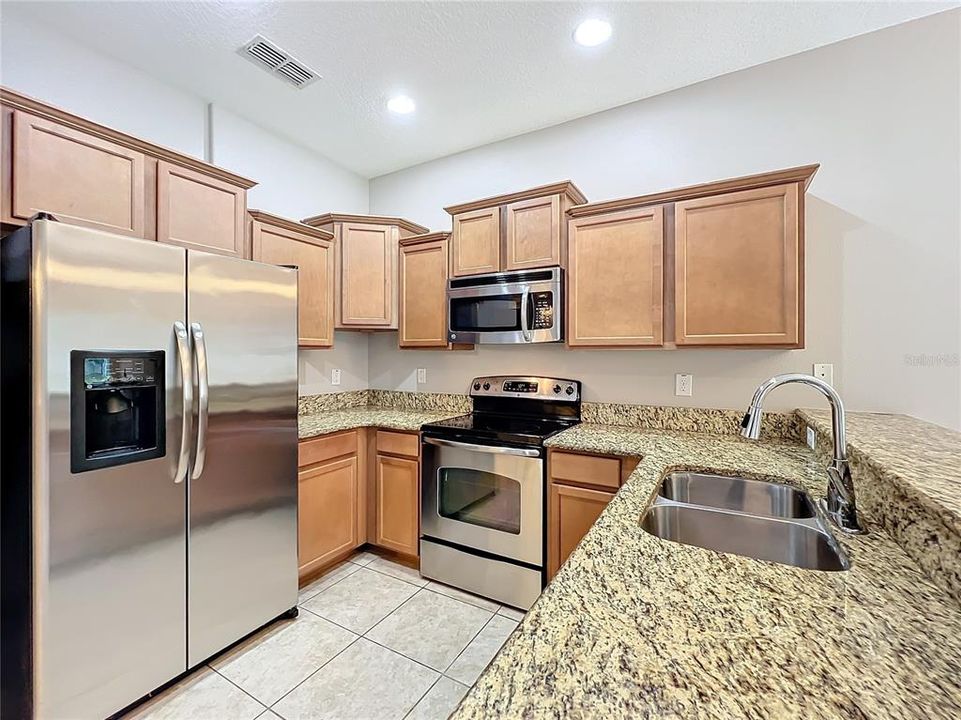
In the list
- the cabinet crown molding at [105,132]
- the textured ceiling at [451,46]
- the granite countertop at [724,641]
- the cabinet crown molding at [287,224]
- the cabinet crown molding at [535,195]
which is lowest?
the granite countertop at [724,641]

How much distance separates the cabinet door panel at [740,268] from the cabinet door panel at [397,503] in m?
1.80

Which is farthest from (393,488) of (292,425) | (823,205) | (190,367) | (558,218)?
(823,205)

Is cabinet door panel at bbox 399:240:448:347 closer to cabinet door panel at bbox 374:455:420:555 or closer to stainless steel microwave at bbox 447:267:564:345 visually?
stainless steel microwave at bbox 447:267:564:345

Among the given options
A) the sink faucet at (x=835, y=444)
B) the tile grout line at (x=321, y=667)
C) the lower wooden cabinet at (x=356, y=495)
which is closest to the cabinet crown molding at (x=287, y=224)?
the lower wooden cabinet at (x=356, y=495)

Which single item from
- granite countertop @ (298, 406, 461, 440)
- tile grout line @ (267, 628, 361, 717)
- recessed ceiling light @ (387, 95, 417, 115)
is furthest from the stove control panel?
recessed ceiling light @ (387, 95, 417, 115)

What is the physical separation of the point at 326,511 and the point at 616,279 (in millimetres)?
2175

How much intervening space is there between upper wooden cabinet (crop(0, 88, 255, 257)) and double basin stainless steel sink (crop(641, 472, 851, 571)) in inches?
95.2

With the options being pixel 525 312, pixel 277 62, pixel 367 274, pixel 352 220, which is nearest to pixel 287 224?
pixel 352 220

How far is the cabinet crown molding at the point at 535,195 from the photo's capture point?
245 centimetres

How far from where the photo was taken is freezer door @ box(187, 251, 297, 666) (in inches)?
68.8

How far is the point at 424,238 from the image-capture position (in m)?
2.95

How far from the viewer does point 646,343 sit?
2240mm

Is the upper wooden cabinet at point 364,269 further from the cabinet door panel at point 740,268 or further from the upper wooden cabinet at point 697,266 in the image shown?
the cabinet door panel at point 740,268

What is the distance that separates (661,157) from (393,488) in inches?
104
